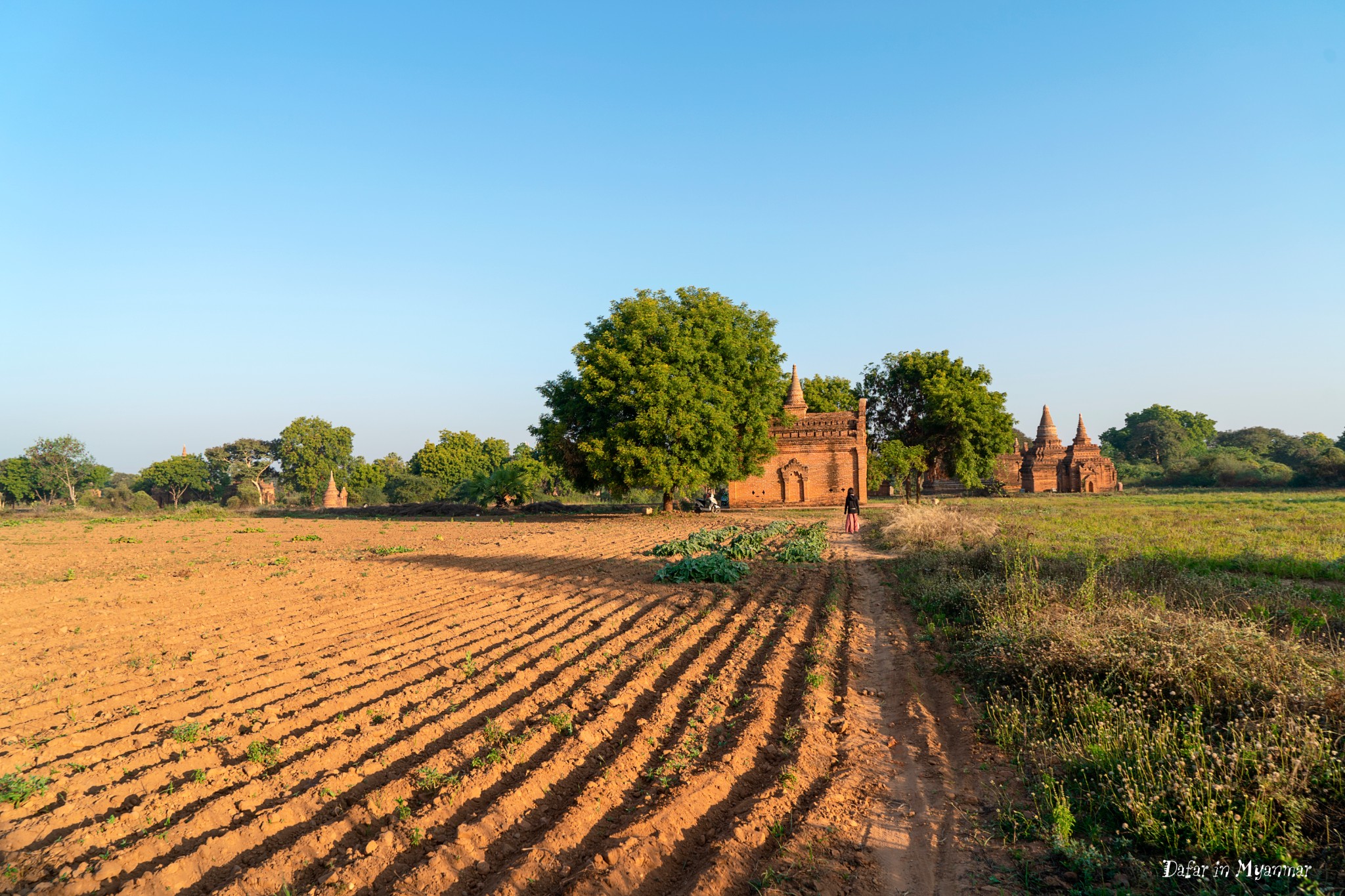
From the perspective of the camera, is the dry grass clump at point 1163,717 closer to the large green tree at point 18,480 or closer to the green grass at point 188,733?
the green grass at point 188,733

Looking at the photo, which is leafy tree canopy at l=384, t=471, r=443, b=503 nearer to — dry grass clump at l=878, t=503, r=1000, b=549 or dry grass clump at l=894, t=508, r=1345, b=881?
dry grass clump at l=878, t=503, r=1000, b=549

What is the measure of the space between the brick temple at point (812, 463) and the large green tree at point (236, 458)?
207 ft

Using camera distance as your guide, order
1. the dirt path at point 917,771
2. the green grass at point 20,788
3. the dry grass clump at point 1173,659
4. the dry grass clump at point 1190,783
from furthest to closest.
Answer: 1. the dry grass clump at point 1173,659
2. the green grass at point 20,788
3. the dirt path at point 917,771
4. the dry grass clump at point 1190,783

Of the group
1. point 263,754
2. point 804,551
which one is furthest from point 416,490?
point 263,754

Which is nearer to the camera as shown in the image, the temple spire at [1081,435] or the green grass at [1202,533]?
the green grass at [1202,533]

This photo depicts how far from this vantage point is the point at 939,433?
42.4 m

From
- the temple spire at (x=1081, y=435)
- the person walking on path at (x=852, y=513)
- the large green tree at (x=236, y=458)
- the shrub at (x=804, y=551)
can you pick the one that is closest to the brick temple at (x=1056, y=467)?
the temple spire at (x=1081, y=435)

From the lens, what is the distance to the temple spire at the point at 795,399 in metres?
37.6

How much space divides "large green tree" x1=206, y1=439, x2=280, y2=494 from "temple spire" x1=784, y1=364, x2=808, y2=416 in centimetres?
6207

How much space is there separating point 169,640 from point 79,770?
398 cm

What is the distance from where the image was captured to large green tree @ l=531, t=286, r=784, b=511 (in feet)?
87.0

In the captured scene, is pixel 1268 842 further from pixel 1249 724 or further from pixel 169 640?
pixel 169 640

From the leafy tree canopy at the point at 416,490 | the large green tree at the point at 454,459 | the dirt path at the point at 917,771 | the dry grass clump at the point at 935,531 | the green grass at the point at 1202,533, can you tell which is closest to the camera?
the dirt path at the point at 917,771

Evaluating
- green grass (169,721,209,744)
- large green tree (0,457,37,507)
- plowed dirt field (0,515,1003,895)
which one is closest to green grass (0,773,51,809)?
plowed dirt field (0,515,1003,895)
